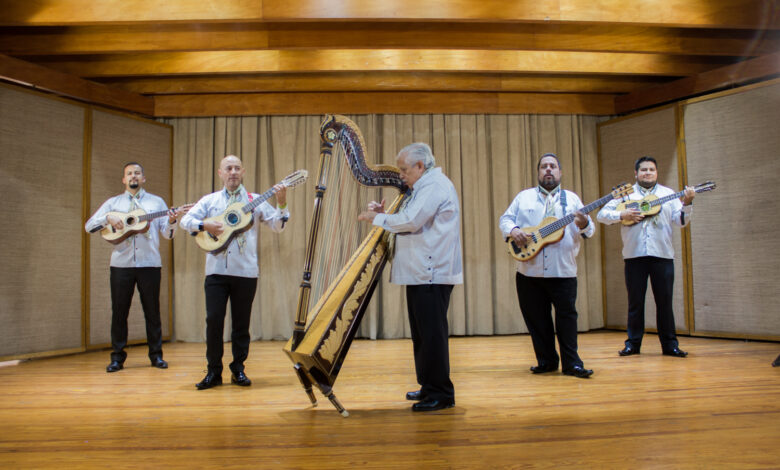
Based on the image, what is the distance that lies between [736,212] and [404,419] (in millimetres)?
4695

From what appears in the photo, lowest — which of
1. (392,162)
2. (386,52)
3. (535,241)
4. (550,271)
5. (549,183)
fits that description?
(550,271)

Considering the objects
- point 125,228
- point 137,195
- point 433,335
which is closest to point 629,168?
point 433,335

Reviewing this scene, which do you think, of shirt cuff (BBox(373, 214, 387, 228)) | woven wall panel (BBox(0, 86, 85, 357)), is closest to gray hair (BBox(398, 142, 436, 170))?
shirt cuff (BBox(373, 214, 387, 228))

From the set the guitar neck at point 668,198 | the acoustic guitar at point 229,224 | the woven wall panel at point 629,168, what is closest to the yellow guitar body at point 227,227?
the acoustic guitar at point 229,224

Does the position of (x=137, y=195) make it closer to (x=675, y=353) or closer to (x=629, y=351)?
(x=629, y=351)

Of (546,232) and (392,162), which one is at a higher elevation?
(392,162)

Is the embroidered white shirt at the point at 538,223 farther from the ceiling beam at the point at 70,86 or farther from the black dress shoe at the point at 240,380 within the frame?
the ceiling beam at the point at 70,86

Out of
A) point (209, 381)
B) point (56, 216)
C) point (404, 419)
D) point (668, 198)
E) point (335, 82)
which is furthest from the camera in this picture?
point (335, 82)

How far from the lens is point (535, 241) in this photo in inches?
146

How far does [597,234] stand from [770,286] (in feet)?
6.19

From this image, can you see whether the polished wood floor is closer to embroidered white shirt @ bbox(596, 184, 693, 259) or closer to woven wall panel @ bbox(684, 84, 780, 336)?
embroidered white shirt @ bbox(596, 184, 693, 259)

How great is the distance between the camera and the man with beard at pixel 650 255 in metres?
4.51

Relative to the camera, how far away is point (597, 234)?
22.1 feet

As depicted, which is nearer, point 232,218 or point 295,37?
point 232,218
